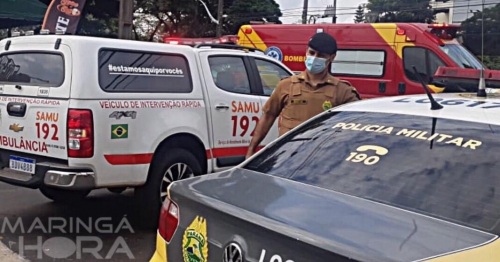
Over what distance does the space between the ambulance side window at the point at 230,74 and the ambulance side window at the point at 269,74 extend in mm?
240

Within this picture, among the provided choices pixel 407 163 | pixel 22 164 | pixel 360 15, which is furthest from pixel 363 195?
pixel 360 15

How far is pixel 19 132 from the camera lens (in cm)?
568

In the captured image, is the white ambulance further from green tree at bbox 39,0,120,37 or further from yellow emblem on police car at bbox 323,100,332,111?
green tree at bbox 39,0,120,37

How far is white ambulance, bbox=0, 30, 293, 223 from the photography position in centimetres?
532

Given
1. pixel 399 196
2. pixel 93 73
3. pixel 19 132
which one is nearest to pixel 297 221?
pixel 399 196

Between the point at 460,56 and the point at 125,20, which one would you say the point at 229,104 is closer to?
the point at 125,20

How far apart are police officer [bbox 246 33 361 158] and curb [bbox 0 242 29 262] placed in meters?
2.39

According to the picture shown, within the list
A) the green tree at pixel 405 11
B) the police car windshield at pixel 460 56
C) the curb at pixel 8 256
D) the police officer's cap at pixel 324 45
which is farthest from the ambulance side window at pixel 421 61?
the green tree at pixel 405 11

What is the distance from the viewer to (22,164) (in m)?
5.62

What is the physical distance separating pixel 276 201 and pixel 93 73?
11.0 feet

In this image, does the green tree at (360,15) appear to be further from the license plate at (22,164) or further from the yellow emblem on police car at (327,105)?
the yellow emblem on police car at (327,105)

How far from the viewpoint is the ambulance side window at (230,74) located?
6645 millimetres

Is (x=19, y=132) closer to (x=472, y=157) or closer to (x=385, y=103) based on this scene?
(x=385, y=103)

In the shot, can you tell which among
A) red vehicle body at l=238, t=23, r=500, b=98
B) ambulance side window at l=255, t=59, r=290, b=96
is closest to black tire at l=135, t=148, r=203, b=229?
ambulance side window at l=255, t=59, r=290, b=96
